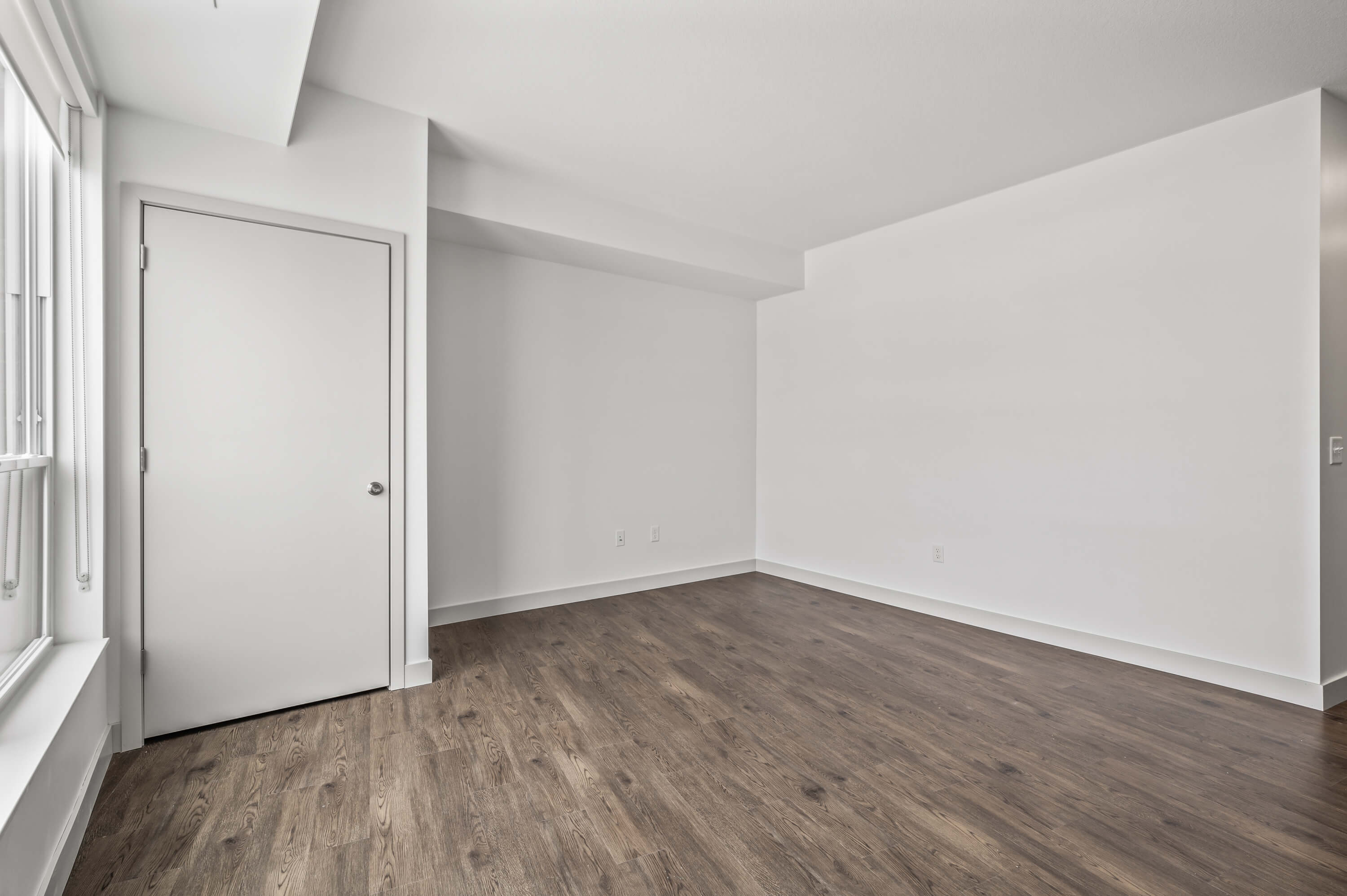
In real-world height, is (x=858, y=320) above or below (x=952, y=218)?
below

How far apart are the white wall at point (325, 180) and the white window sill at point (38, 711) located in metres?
0.30

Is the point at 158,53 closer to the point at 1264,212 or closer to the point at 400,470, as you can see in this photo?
the point at 400,470

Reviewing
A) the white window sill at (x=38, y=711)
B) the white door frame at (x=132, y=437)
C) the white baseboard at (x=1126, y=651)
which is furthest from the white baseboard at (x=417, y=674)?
the white baseboard at (x=1126, y=651)

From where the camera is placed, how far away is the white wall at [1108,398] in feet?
9.32

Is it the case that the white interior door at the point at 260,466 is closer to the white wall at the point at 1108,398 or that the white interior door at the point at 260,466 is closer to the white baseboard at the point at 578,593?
the white baseboard at the point at 578,593

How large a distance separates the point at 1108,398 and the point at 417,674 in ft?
12.9

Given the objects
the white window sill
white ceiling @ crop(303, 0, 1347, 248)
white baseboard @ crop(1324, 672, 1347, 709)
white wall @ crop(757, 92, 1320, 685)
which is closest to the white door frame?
the white window sill

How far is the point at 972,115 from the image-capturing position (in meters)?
2.97

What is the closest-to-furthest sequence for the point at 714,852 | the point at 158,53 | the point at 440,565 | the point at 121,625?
the point at 714,852 → the point at 158,53 → the point at 121,625 → the point at 440,565

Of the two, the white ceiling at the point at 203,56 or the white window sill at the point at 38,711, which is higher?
the white ceiling at the point at 203,56

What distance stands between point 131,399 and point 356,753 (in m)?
1.62

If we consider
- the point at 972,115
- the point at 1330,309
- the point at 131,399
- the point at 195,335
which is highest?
the point at 972,115

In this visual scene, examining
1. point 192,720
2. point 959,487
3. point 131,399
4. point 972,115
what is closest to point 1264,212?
point 972,115

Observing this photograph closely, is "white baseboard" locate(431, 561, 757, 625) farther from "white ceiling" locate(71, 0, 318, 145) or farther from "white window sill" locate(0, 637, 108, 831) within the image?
"white ceiling" locate(71, 0, 318, 145)
